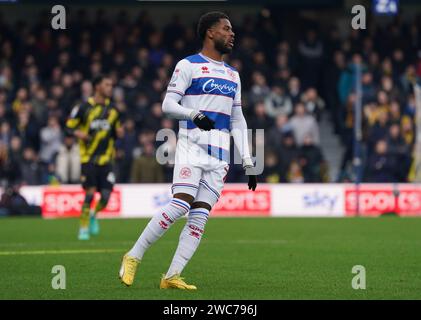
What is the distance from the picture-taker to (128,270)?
10.6 meters

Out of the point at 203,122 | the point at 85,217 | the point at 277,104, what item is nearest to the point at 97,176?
the point at 85,217

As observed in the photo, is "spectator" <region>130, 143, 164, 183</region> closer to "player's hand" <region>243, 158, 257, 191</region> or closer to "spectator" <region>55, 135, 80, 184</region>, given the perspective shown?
"spectator" <region>55, 135, 80, 184</region>

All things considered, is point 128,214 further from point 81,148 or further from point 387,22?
point 387,22

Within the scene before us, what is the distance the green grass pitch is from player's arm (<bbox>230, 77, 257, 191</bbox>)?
1099 millimetres

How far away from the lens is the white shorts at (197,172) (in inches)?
418

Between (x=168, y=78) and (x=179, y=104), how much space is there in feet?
61.0

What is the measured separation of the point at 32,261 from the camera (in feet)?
44.8

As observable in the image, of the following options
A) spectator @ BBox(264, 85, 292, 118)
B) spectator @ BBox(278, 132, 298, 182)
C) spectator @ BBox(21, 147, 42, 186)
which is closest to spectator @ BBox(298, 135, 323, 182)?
spectator @ BBox(278, 132, 298, 182)

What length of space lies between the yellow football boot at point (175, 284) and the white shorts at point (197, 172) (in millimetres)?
789

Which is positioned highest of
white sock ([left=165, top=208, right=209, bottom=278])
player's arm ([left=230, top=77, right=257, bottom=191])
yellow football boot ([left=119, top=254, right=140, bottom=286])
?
player's arm ([left=230, top=77, right=257, bottom=191])

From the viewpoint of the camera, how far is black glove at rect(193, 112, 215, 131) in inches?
403

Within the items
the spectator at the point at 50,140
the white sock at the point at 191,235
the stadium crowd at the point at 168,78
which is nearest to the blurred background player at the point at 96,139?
the stadium crowd at the point at 168,78

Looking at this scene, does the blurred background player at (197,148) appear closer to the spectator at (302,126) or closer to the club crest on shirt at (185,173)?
the club crest on shirt at (185,173)

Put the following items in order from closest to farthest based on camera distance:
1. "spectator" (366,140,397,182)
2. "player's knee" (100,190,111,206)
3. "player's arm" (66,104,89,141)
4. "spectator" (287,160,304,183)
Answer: "player's arm" (66,104,89,141) → "player's knee" (100,190,111,206) → "spectator" (287,160,304,183) → "spectator" (366,140,397,182)
